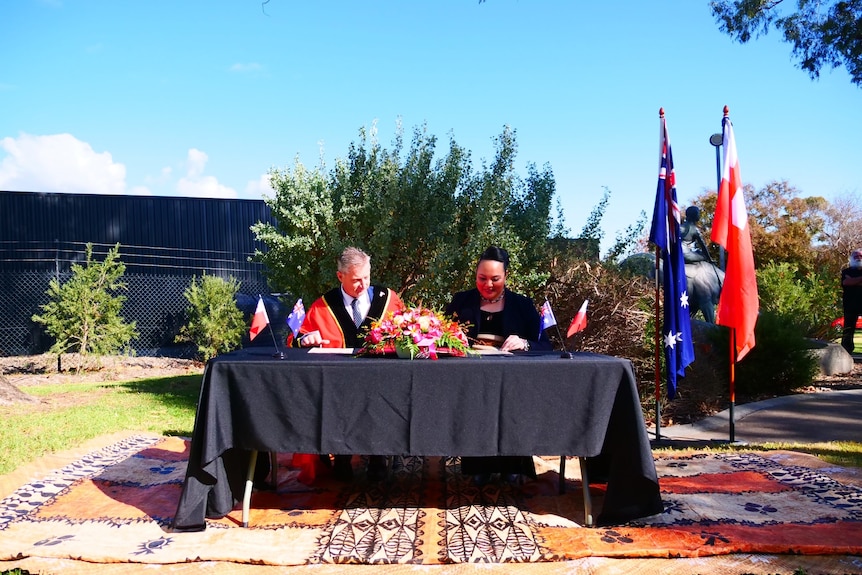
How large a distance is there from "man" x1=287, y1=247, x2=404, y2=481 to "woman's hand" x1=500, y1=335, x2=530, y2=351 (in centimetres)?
111

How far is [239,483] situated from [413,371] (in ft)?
5.16

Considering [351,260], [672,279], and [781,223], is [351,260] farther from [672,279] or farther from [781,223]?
[781,223]

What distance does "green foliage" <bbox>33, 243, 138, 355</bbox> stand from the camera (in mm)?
13383

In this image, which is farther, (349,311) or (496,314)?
(349,311)

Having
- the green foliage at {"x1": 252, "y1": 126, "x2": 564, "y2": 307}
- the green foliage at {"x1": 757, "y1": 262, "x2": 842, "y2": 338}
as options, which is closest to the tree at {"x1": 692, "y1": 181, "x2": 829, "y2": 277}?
the green foliage at {"x1": 757, "y1": 262, "x2": 842, "y2": 338}

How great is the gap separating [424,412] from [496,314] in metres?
1.75

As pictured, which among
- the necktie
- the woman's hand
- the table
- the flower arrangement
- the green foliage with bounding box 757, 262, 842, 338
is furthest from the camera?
the green foliage with bounding box 757, 262, 842, 338

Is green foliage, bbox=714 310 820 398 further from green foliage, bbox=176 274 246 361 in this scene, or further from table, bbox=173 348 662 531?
green foliage, bbox=176 274 246 361

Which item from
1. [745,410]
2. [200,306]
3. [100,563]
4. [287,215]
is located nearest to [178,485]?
[100,563]

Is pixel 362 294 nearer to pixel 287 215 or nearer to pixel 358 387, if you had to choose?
pixel 358 387

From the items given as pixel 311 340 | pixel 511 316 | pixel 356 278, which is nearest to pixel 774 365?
pixel 511 316

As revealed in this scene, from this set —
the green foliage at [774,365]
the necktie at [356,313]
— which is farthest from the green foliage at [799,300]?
the necktie at [356,313]

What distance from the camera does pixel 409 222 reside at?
8.70m

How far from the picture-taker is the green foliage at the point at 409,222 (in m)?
8.52
